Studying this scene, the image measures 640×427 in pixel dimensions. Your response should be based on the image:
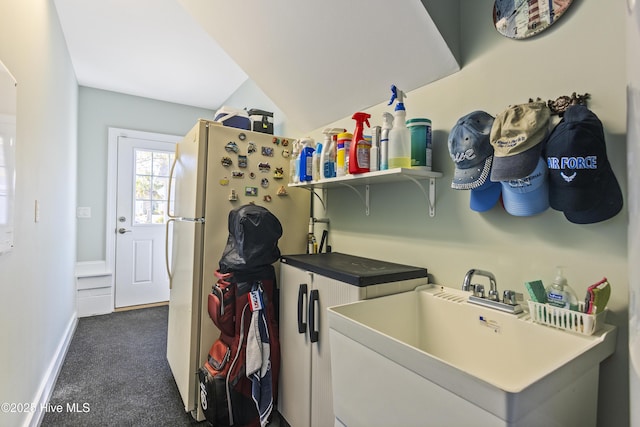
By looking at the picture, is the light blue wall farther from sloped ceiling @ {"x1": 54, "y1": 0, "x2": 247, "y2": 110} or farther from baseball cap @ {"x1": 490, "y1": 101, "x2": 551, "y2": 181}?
baseball cap @ {"x1": 490, "y1": 101, "x2": 551, "y2": 181}

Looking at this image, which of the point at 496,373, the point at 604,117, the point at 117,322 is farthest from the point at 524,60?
the point at 117,322

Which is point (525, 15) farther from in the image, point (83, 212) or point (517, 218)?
point (83, 212)

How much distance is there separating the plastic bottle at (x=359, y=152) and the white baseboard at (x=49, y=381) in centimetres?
203

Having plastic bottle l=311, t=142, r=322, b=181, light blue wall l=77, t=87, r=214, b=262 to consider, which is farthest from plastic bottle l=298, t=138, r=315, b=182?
light blue wall l=77, t=87, r=214, b=262

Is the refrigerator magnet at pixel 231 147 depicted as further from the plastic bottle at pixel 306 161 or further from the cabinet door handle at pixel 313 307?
the cabinet door handle at pixel 313 307

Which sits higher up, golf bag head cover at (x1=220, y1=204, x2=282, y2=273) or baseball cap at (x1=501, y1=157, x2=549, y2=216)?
baseball cap at (x1=501, y1=157, x2=549, y2=216)

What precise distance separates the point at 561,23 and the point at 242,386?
201 cm

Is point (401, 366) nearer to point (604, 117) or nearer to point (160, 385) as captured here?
point (604, 117)

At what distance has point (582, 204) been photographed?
841 mm

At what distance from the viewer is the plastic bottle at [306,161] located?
1.80 m

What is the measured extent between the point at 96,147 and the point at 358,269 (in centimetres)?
383

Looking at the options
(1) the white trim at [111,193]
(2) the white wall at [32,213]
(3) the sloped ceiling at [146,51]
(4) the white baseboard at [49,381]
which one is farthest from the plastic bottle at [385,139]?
(1) the white trim at [111,193]

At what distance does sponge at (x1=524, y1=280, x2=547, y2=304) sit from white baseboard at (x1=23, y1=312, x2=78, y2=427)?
2.30 metres

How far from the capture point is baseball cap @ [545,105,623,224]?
2.65 ft
